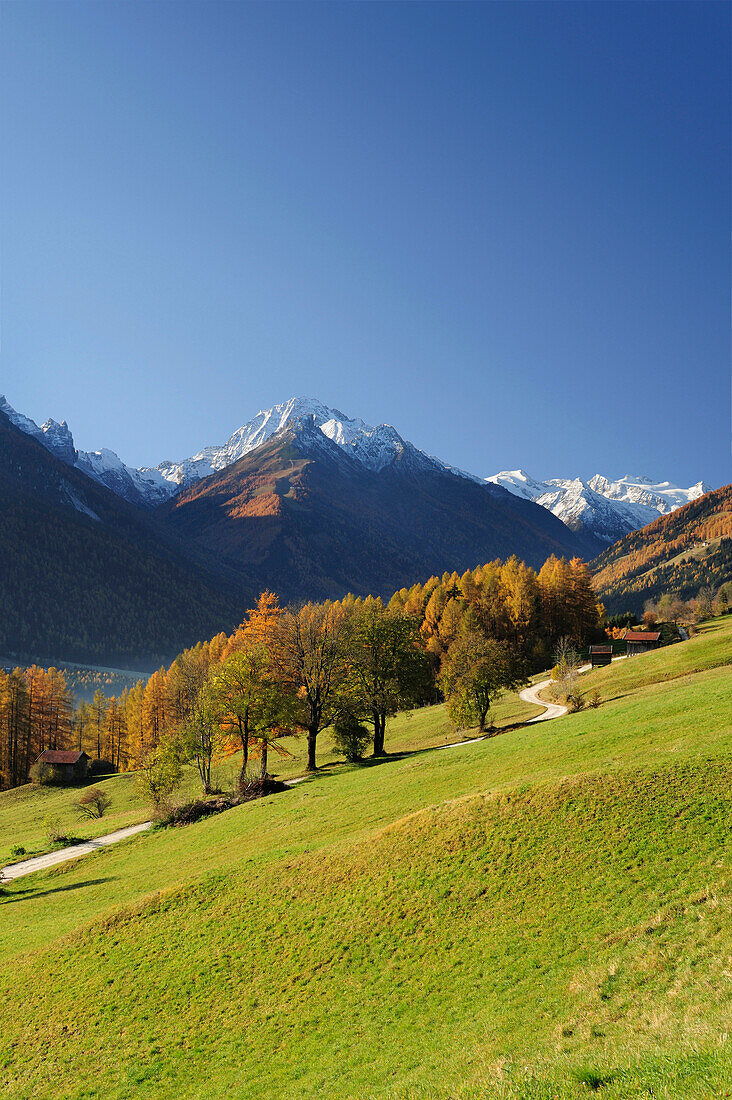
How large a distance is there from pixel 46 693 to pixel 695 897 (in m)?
111

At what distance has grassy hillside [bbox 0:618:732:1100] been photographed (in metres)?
11.4

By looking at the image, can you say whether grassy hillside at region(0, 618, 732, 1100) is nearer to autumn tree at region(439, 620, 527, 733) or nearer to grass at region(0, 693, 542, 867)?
grass at region(0, 693, 542, 867)

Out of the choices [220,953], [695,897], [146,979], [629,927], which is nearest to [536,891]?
[629,927]

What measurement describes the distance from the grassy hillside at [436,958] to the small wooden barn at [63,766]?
6470 cm

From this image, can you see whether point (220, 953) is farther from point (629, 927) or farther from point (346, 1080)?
point (629, 927)

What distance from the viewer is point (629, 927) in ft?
46.9

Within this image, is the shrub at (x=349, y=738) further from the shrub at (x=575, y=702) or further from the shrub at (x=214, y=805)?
the shrub at (x=575, y=702)

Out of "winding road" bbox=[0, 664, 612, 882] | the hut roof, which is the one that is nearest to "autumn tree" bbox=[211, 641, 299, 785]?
"winding road" bbox=[0, 664, 612, 882]

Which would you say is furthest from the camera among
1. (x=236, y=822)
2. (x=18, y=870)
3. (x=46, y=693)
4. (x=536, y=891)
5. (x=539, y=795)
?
(x=46, y=693)

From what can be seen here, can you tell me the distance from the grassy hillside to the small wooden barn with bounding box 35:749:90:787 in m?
64.7

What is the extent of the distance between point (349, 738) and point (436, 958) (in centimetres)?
4086

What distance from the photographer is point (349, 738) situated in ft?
184

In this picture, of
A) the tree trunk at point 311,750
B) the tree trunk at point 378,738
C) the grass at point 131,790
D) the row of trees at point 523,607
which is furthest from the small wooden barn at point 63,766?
the row of trees at point 523,607

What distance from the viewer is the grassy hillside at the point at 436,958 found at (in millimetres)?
11383
